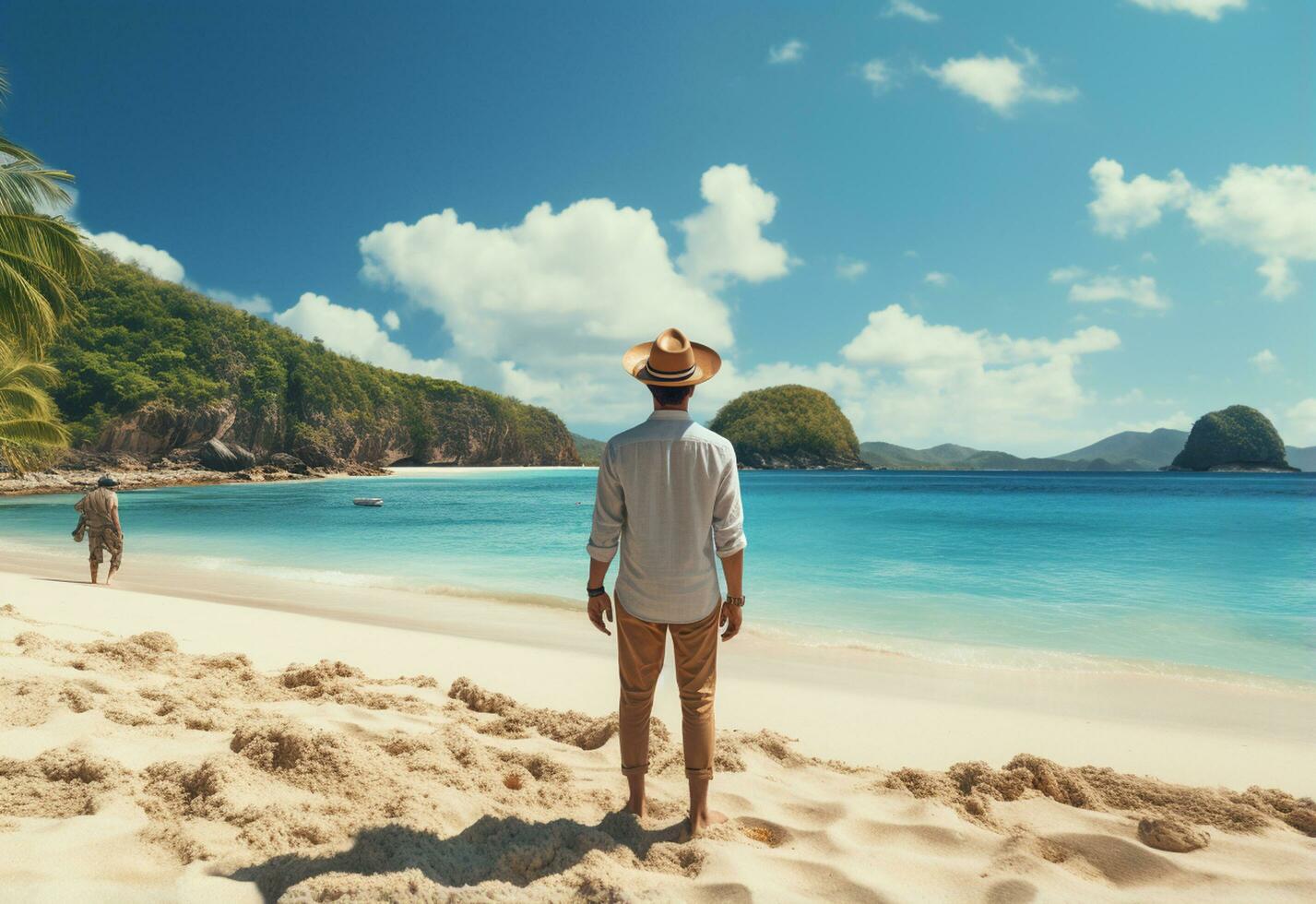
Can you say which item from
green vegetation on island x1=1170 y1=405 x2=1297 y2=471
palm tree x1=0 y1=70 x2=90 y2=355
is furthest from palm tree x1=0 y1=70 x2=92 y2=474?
green vegetation on island x1=1170 y1=405 x2=1297 y2=471

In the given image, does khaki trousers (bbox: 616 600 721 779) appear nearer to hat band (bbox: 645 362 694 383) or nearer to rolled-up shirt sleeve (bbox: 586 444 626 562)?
rolled-up shirt sleeve (bbox: 586 444 626 562)

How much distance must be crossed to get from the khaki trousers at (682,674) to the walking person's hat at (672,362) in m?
0.94

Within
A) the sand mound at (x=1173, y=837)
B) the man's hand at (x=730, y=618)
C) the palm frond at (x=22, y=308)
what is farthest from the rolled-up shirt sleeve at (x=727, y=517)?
the palm frond at (x=22, y=308)

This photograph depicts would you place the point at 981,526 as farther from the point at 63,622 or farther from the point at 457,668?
the point at 63,622

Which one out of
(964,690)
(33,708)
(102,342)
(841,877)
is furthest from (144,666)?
(102,342)

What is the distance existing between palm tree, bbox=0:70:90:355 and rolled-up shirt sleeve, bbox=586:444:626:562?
43.5 ft

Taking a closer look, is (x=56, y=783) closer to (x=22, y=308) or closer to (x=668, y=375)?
(x=668, y=375)

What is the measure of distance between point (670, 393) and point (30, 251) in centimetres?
1449

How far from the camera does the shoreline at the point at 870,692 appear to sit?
391 centimetres

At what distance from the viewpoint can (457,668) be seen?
5355mm

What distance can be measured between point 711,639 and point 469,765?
1.50 m

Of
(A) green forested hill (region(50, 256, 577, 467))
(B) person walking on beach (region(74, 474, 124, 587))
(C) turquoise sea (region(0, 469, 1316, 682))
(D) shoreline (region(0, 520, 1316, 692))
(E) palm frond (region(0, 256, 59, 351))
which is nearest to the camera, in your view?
(D) shoreline (region(0, 520, 1316, 692))

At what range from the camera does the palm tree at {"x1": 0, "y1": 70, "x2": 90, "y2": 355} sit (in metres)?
10.9

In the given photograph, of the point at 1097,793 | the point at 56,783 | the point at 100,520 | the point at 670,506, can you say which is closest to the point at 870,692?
the point at 1097,793
